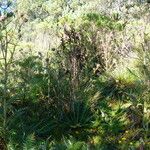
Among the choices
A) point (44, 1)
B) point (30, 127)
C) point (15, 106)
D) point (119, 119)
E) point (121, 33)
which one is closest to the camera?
point (30, 127)

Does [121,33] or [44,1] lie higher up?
[44,1]

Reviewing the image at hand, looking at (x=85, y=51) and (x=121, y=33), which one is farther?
(x=121, y=33)

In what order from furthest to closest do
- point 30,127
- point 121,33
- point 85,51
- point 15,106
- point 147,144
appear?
1. point 121,33
2. point 85,51
3. point 15,106
4. point 30,127
5. point 147,144

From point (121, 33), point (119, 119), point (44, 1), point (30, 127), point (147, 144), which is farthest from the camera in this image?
point (44, 1)

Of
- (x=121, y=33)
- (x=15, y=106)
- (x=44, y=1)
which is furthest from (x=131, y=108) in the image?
(x=44, y=1)

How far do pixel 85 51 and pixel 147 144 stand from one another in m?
2.65

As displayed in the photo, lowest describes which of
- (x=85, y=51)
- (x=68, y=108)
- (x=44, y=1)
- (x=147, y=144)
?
(x=147, y=144)

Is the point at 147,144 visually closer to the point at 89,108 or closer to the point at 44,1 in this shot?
the point at 89,108

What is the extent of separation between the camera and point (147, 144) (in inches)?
165

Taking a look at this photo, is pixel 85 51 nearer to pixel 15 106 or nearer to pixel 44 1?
pixel 15 106

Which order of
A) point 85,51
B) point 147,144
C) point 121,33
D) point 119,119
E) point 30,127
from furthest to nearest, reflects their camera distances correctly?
1. point 121,33
2. point 85,51
3. point 119,119
4. point 30,127
5. point 147,144

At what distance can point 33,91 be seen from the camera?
555 cm

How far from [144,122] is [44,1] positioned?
4738 centimetres

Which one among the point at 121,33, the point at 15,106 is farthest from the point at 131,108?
the point at 121,33
